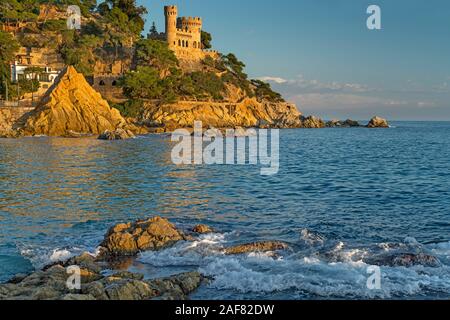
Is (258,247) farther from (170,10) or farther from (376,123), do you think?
(376,123)

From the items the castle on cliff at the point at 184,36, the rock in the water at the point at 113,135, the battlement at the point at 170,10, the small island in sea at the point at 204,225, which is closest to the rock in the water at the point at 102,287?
the small island in sea at the point at 204,225

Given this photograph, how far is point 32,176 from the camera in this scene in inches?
1270

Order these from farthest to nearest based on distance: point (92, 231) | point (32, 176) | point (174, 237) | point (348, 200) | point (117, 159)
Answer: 1. point (117, 159)
2. point (32, 176)
3. point (348, 200)
4. point (92, 231)
5. point (174, 237)

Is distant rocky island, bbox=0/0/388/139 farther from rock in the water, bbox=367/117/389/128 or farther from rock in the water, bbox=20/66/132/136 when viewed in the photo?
rock in the water, bbox=367/117/389/128

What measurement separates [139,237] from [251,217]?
6505 millimetres

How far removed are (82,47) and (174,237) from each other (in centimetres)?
9769

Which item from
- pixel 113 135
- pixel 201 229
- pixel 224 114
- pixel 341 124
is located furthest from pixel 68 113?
pixel 341 124

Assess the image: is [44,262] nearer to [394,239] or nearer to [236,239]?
[236,239]

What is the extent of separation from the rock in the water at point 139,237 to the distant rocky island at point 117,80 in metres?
53.0

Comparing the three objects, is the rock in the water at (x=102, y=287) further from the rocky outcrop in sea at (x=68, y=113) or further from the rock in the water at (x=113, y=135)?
the rocky outcrop in sea at (x=68, y=113)

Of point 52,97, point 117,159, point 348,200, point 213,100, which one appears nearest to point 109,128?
point 52,97

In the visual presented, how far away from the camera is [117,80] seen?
97812 millimetres
